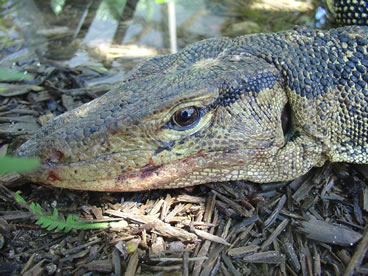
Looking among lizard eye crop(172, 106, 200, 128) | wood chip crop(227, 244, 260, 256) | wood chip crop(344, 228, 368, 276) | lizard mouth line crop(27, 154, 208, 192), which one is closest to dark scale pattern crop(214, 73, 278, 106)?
lizard eye crop(172, 106, 200, 128)

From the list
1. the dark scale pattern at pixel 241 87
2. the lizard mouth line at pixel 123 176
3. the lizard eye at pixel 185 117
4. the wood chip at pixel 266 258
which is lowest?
the wood chip at pixel 266 258

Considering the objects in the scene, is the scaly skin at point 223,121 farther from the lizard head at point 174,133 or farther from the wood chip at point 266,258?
the wood chip at point 266,258

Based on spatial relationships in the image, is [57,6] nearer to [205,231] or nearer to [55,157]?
[55,157]

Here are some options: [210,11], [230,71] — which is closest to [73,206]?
[230,71]

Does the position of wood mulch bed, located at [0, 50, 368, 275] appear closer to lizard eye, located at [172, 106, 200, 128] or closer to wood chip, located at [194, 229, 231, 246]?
wood chip, located at [194, 229, 231, 246]

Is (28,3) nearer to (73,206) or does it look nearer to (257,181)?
(73,206)

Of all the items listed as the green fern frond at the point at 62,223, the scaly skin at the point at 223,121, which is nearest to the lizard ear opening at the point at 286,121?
the scaly skin at the point at 223,121
